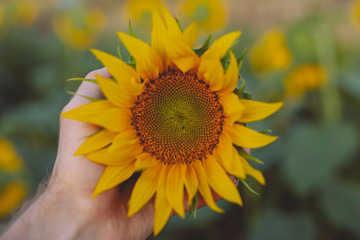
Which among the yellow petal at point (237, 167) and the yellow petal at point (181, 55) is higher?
the yellow petal at point (181, 55)

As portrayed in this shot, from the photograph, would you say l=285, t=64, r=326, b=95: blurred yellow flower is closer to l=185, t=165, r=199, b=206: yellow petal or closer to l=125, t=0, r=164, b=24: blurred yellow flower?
l=125, t=0, r=164, b=24: blurred yellow flower

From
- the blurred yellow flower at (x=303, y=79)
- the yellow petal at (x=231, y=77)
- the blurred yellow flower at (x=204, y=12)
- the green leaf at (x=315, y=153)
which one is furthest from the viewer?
the blurred yellow flower at (x=204, y=12)

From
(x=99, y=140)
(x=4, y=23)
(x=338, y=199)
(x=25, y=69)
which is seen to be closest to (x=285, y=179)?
(x=338, y=199)

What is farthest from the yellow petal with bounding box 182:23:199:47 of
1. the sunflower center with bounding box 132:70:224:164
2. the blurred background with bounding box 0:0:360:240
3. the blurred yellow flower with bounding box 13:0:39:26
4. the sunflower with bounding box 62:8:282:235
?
the blurred yellow flower with bounding box 13:0:39:26

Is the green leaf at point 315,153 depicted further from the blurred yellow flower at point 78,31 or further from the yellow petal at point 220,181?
the blurred yellow flower at point 78,31

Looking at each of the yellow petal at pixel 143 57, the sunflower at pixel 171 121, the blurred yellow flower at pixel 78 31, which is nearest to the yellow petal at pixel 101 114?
the sunflower at pixel 171 121
